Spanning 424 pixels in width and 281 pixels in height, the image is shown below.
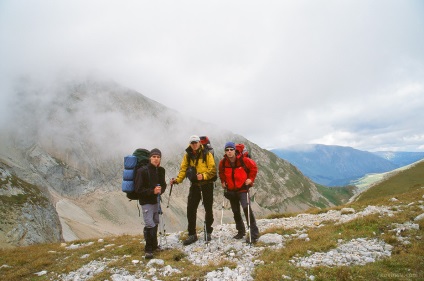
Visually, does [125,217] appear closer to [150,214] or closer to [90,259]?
[90,259]

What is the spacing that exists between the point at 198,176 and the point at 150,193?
208 cm

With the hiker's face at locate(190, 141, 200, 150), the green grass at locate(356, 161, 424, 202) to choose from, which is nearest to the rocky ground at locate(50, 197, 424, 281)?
the hiker's face at locate(190, 141, 200, 150)

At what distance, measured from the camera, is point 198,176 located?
35.5 feet

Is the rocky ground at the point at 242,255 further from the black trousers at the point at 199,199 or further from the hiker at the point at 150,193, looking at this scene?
the hiker at the point at 150,193

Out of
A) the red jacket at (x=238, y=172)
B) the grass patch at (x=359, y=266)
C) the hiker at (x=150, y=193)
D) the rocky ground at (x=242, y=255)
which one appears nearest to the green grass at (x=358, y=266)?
the grass patch at (x=359, y=266)

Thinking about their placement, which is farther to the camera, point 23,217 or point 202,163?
point 23,217

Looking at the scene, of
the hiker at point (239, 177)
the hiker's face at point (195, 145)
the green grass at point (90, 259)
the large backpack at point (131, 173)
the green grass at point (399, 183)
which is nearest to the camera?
the green grass at point (90, 259)

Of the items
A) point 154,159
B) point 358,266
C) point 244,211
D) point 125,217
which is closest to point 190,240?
point 244,211

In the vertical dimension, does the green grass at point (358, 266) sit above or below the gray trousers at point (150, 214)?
below

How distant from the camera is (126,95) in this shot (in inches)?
7136

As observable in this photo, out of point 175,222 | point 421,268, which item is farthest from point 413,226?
point 175,222

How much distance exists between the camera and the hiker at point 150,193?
10.5m

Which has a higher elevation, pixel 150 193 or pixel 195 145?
pixel 195 145

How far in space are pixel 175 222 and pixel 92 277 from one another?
12870cm
